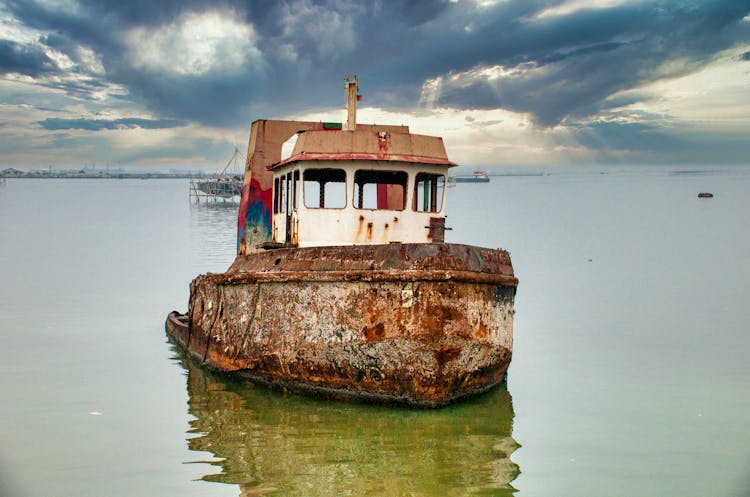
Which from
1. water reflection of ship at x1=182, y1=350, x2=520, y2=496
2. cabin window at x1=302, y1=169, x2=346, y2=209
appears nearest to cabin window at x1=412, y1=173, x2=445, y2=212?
cabin window at x1=302, y1=169, x2=346, y2=209

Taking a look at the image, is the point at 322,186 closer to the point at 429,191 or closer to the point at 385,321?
the point at 429,191

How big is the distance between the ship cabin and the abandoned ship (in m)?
0.02

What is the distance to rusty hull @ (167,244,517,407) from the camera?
31.2ft

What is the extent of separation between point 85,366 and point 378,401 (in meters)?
6.47

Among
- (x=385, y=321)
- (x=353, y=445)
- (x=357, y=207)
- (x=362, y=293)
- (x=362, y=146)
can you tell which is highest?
(x=362, y=146)

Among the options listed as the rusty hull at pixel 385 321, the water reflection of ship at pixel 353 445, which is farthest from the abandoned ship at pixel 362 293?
the water reflection of ship at pixel 353 445

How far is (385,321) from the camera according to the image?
9555 mm

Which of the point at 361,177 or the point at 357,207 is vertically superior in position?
the point at 361,177

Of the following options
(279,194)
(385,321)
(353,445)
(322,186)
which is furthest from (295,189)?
(353,445)

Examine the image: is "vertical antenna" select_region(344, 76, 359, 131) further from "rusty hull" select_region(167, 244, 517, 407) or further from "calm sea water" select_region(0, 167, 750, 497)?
"calm sea water" select_region(0, 167, 750, 497)

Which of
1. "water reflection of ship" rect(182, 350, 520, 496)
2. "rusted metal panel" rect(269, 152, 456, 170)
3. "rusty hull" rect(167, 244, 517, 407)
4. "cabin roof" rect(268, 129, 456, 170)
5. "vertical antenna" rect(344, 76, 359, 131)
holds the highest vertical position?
"vertical antenna" rect(344, 76, 359, 131)

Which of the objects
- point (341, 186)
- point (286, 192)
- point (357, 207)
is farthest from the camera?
point (286, 192)

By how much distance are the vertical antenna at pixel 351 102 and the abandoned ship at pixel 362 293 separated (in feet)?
0.07

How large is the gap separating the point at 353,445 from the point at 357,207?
3566 millimetres
